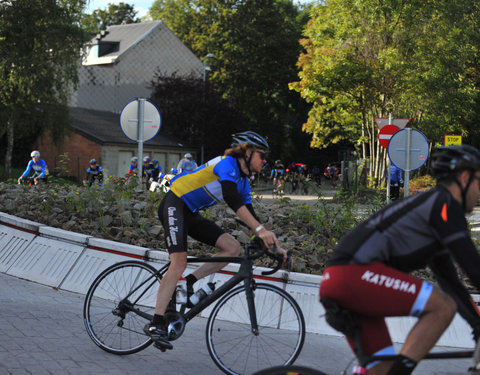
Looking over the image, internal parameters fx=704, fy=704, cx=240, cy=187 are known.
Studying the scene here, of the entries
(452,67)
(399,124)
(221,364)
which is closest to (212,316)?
(221,364)

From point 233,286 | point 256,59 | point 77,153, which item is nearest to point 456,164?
point 233,286

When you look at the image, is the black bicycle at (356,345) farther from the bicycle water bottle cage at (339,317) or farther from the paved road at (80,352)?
the paved road at (80,352)

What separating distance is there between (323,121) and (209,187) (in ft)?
131

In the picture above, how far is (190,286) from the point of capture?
5.52 metres

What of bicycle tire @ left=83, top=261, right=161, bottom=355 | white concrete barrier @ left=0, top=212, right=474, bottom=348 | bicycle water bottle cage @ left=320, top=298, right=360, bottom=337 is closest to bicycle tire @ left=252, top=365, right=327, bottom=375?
bicycle water bottle cage @ left=320, top=298, right=360, bottom=337

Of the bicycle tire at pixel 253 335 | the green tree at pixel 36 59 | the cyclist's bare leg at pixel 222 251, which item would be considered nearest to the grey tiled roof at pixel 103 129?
the green tree at pixel 36 59

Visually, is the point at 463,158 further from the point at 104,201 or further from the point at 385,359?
the point at 104,201

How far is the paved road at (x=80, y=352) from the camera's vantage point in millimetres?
5168

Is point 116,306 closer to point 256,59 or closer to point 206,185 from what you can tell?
point 206,185

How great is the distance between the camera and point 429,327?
3.19 metres

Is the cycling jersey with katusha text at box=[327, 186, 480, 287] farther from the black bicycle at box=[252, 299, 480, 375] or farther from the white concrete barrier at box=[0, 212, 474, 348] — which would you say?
the white concrete barrier at box=[0, 212, 474, 348]

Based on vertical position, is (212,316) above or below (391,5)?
below

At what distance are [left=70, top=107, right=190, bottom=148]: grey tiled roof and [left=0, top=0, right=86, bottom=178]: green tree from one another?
368 cm

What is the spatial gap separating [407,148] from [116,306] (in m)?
7.66
